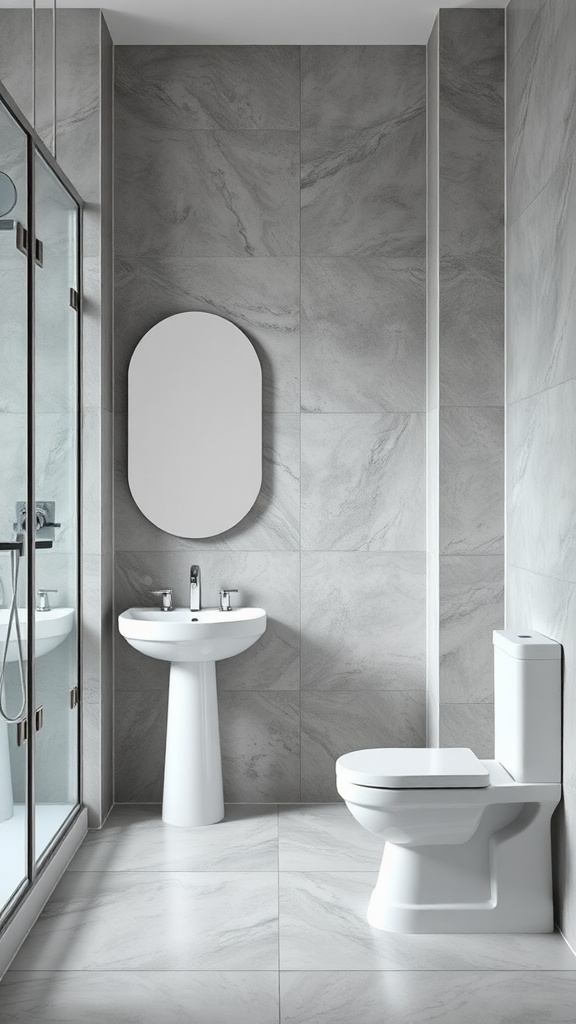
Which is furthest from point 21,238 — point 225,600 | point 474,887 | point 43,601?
point 474,887

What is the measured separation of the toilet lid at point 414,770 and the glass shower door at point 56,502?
91 centimetres

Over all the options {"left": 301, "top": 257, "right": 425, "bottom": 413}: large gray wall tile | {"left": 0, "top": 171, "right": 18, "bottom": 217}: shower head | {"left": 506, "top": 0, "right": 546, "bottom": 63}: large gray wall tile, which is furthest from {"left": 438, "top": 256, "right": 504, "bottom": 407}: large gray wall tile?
{"left": 0, "top": 171, "right": 18, "bottom": 217}: shower head

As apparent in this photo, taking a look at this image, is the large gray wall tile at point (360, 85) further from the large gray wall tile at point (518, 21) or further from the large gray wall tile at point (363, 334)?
the large gray wall tile at point (363, 334)

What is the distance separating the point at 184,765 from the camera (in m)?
3.29

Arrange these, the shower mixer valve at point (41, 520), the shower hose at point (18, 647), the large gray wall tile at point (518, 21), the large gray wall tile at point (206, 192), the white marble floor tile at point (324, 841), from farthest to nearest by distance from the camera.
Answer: the large gray wall tile at point (206, 192), the white marble floor tile at point (324, 841), the large gray wall tile at point (518, 21), the shower mixer valve at point (41, 520), the shower hose at point (18, 647)

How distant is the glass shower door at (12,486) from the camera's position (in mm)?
2299

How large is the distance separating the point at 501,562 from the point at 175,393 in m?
1.37

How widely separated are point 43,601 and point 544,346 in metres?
1.66

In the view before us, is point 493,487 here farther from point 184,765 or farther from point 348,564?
point 184,765

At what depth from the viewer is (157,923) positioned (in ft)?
8.34

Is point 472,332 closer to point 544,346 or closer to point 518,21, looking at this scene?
point 544,346

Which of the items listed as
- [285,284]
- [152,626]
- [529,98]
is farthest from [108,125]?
[152,626]

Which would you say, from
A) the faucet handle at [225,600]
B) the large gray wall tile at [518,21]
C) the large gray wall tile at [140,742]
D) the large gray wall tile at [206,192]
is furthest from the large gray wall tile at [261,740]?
the large gray wall tile at [518,21]

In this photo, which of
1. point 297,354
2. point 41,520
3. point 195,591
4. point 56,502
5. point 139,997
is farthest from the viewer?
point 297,354
